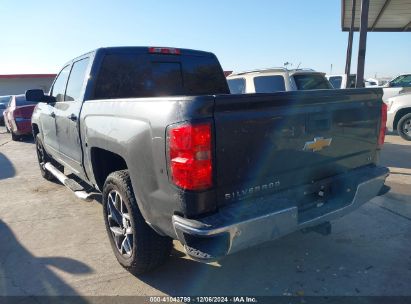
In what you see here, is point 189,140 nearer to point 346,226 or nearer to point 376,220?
point 346,226

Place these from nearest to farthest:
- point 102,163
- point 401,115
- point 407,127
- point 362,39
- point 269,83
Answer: point 102,163 → point 362,39 → point 269,83 → point 407,127 → point 401,115

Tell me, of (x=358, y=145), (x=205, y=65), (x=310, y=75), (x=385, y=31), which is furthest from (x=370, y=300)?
(x=385, y=31)

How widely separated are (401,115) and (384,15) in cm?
905

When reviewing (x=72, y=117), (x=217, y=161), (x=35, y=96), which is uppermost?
(x=35, y=96)

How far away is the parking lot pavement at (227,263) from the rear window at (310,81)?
4.28 metres

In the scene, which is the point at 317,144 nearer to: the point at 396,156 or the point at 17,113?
the point at 396,156

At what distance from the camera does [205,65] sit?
15.8 ft

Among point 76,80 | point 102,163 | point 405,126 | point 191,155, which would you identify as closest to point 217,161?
point 191,155

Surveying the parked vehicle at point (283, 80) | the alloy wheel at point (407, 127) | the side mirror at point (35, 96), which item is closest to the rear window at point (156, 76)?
the side mirror at point (35, 96)

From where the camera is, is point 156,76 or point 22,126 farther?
point 22,126

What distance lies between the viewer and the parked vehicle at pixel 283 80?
27.6 feet

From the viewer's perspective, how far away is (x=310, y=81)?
340 inches

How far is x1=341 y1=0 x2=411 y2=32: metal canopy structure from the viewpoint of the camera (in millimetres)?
14870

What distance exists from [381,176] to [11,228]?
14.1ft
